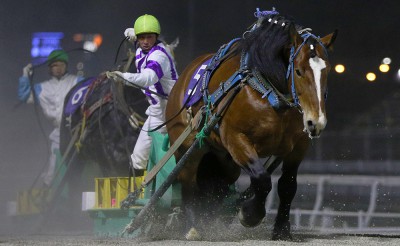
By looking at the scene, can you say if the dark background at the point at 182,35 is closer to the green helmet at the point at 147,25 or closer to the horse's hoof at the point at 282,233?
the green helmet at the point at 147,25

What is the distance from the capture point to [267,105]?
7.84 m

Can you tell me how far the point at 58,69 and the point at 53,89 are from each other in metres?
0.29

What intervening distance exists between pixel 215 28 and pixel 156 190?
6.93 meters

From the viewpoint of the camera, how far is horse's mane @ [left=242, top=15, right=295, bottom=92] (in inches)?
307

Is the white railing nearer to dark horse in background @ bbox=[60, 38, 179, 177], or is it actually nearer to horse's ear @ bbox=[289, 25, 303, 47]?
dark horse in background @ bbox=[60, 38, 179, 177]

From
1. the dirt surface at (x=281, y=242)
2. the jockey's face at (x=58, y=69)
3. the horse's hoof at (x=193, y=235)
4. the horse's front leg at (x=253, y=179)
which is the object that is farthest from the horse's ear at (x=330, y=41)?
the jockey's face at (x=58, y=69)

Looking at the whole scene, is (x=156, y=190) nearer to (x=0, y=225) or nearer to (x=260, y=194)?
(x=260, y=194)

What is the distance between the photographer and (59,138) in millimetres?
12914

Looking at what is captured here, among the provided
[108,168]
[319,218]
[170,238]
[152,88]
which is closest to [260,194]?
[170,238]

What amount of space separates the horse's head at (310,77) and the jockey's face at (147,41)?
201 cm

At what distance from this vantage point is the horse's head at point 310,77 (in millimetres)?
7332

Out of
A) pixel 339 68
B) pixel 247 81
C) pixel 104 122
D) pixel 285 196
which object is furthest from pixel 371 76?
pixel 247 81

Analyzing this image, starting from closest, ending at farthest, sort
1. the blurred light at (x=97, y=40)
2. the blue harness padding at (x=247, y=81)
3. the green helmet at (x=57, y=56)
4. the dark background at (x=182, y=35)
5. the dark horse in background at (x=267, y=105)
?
the dark horse in background at (x=267, y=105)
the blue harness padding at (x=247, y=81)
the green helmet at (x=57, y=56)
the dark background at (x=182, y=35)
the blurred light at (x=97, y=40)

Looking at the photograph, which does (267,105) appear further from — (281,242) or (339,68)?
(339,68)
